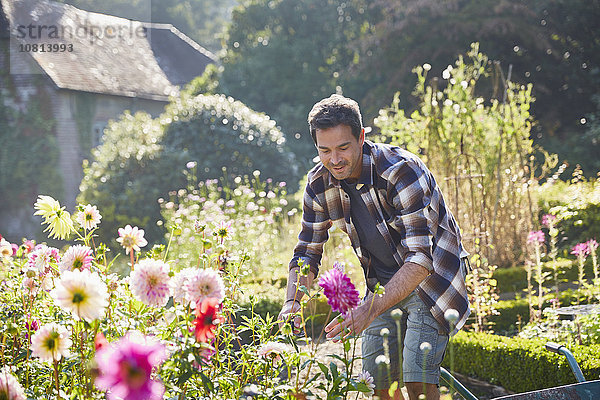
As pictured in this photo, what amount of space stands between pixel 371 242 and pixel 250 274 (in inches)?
166

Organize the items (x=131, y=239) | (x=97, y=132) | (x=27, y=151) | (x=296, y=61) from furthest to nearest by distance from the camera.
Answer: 1. (x=296, y=61)
2. (x=97, y=132)
3. (x=27, y=151)
4. (x=131, y=239)

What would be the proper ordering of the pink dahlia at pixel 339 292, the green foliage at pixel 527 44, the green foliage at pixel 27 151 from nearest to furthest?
1. the pink dahlia at pixel 339 292
2. the green foliage at pixel 527 44
3. the green foliage at pixel 27 151

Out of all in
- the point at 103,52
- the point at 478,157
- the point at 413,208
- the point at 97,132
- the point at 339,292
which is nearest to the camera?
the point at 339,292

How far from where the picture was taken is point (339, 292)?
66.7 inches

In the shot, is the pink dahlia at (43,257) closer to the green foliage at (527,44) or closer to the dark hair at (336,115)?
the dark hair at (336,115)

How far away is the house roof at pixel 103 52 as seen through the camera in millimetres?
16547

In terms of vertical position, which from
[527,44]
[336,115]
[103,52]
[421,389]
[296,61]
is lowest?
[421,389]

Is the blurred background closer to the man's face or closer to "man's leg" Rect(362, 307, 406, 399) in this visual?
"man's leg" Rect(362, 307, 406, 399)

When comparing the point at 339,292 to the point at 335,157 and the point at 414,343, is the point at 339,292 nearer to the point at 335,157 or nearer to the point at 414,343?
the point at 335,157

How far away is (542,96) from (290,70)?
7347mm

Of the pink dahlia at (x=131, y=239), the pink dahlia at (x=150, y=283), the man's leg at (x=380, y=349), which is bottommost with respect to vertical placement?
the man's leg at (x=380, y=349)

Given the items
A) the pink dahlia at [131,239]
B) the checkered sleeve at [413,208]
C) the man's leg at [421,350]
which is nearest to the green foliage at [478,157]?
the man's leg at [421,350]

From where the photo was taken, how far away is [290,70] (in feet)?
63.3

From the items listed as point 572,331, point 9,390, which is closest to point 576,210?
point 572,331
